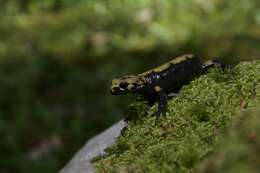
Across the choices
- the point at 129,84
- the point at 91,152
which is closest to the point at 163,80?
the point at 129,84

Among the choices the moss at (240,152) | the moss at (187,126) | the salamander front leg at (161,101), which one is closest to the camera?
the moss at (240,152)

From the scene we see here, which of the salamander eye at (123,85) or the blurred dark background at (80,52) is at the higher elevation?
the blurred dark background at (80,52)

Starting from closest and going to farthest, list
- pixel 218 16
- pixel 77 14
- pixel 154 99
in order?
pixel 154 99 → pixel 218 16 → pixel 77 14

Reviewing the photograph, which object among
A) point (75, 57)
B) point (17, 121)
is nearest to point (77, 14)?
point (75, 57)

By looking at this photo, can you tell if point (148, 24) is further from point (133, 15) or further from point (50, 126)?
point (50, 126)

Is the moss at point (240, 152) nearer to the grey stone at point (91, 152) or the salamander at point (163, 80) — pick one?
the grey stone at point (91, 152)

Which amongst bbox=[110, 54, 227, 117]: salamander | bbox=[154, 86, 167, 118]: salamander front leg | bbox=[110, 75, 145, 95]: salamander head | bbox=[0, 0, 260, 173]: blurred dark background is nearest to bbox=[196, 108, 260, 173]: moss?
bbox=[154, 86, 167, 118]: salamander front leg

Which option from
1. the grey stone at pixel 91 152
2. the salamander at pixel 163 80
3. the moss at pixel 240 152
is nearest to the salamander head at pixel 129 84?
the salamander at pixel 163 80

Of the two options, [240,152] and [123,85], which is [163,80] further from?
[240,152]
